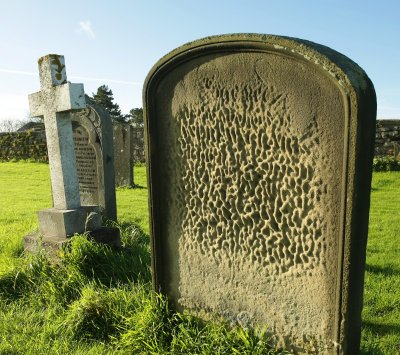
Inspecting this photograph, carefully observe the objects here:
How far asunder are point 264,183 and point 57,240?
2732 millimetres

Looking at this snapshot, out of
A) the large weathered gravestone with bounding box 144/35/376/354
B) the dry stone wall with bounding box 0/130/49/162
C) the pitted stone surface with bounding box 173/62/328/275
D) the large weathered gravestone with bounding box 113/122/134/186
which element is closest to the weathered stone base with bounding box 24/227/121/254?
the large weathered gravestone with bounding box 144/35/376/354

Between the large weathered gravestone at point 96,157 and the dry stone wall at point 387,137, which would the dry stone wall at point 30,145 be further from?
the large weathered gravestone at point 96,157

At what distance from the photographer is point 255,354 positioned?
237cm

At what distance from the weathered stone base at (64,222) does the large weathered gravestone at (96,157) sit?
115 cm

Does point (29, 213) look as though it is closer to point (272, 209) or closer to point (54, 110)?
point (54, 110)

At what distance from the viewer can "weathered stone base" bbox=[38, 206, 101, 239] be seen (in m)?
4.45

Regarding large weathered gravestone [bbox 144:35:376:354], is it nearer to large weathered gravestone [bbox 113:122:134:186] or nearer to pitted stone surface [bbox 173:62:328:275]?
pitted stone surface [bbox 173:62:328:275]

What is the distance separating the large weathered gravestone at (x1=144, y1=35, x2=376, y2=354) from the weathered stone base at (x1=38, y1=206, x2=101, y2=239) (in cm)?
182

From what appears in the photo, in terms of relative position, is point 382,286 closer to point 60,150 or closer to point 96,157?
point 60,150

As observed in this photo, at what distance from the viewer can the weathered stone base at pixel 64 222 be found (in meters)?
4.45

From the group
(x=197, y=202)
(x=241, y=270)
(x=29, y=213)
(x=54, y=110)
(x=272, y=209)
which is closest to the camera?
(x=272, y=209)

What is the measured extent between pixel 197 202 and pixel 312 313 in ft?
3.05

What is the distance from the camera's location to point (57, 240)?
4.34 metres

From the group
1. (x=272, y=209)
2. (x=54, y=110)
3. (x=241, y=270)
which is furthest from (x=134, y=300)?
(x=54, y=110)
